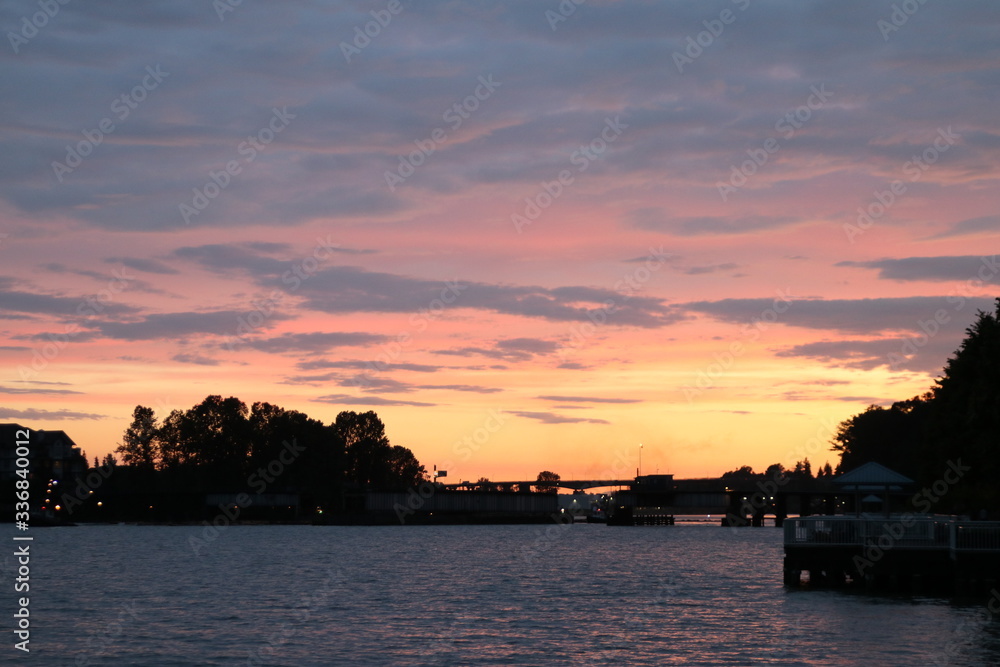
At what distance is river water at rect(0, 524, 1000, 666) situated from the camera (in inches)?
1791

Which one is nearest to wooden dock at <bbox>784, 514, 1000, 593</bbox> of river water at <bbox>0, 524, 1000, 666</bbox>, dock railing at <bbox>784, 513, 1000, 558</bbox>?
dock railing at <bbox>784, 513, 1000, 558</bbox>

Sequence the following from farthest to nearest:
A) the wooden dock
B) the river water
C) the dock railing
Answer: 1. the wooden dock
2. the dock railing
3. the river water

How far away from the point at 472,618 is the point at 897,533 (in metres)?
24.2

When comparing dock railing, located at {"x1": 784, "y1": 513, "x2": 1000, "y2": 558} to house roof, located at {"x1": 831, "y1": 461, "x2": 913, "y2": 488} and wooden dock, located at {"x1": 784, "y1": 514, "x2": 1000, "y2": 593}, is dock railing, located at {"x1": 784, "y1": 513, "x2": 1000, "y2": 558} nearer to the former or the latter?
wooden dock, located at {"x1": 784, "y1": 514, "x2": 1000, "y2": 593}

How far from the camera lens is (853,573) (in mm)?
67125

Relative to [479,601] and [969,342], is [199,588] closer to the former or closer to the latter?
[479,601]

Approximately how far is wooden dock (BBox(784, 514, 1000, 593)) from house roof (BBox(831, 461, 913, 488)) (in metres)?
3.33

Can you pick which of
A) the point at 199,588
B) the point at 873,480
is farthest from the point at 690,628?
the point at 199,588

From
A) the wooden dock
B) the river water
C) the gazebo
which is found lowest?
the river water

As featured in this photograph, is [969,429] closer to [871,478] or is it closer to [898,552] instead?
[871,478]

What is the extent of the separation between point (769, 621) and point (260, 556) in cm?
7342

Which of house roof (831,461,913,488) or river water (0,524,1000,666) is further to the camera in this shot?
house roof (831,461,913,488)

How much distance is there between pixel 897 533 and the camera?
6384 centimetres

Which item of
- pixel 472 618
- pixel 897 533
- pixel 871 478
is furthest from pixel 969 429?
pixel 472 618
